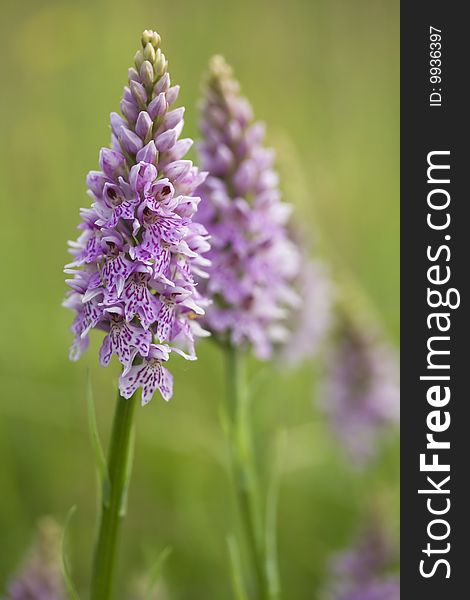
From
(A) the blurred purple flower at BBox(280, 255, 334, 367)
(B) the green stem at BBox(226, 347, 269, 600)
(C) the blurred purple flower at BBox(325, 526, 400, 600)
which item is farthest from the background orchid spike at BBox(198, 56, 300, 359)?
(A) the blurred purple flower at BBox(280, 255, 334, 367)

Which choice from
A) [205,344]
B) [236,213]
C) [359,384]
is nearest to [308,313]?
[359,384]

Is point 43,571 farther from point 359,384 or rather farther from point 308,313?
point 359,384

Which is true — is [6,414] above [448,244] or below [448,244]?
below

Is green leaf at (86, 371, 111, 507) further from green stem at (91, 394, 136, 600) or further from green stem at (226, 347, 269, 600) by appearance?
green stem at (226, 347, 269, 600)

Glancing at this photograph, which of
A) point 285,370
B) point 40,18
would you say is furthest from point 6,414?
point 40,18

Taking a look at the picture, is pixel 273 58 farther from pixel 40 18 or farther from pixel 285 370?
pixel 285 370
